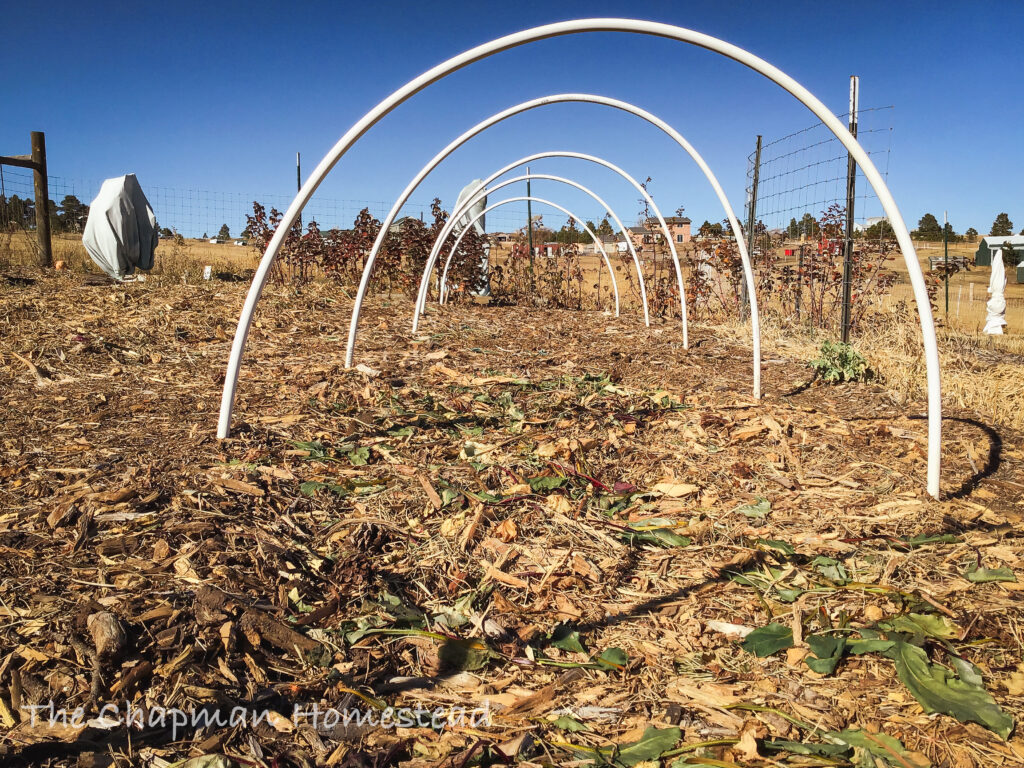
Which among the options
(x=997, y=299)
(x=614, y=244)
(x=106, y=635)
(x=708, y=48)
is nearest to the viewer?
(x=106, y=635)

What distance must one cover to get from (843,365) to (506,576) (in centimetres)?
417

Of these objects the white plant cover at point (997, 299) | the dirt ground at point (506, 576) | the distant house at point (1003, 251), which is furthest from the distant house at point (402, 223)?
the distant house at point (1003, 251)

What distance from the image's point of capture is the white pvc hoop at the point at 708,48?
3.05 m

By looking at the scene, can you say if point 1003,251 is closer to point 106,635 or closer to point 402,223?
point 402,223

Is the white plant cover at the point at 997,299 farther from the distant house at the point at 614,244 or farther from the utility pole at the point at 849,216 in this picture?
the utility pole at the point at 849,216

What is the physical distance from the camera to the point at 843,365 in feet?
18.0

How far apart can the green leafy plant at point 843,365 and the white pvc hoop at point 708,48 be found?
2.04 m

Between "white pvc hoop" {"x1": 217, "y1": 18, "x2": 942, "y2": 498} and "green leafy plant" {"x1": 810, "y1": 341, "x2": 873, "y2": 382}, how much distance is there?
204cm

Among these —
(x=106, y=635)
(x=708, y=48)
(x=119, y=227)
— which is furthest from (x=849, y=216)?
(x=119, y=227)

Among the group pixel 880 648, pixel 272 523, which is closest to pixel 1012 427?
pixel 880 648

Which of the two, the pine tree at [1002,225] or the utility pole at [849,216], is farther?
the pine tree at [1002,225]

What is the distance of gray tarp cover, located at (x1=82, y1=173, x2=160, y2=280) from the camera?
11000 mm

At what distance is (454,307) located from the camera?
33.0 ft

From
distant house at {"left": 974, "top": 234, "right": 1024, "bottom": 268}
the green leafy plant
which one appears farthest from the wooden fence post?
distant house at {"left": 974, "top": 234, "right": 1024, "bottom": 268}
